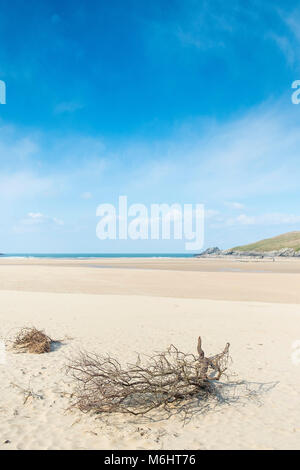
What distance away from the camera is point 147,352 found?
8.97 m

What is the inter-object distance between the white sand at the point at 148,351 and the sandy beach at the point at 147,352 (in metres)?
0.02

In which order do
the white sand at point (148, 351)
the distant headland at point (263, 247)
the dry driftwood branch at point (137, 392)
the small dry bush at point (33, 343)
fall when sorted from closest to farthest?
the white sand at point (148, 351), the dry driftwood branch at point (137, 392), the small dry bush at point (33, 343), the distant headland at point (263, 247)

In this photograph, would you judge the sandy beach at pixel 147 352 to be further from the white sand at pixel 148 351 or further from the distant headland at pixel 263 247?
the distant headland at pixel 263 247

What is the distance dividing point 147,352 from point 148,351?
3.9 inches

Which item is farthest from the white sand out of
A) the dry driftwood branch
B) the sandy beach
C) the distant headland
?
the distant headland

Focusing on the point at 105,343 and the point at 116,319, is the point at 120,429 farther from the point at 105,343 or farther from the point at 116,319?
the point at 116,319

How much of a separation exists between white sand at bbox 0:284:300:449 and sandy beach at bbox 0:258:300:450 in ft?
0.06

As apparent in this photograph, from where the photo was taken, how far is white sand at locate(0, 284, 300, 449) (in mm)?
4641

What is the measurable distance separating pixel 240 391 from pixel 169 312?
824cm

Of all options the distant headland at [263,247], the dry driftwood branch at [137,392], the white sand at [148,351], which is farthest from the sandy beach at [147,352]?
the distant headland at [263,247]

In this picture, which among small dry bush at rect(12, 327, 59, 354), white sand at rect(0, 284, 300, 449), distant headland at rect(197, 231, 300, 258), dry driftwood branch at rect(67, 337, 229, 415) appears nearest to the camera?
white sand at rect(0, 284, 300, 449)

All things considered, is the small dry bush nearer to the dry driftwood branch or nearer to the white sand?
the white sand

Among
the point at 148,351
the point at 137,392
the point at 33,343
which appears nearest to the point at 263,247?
the point at 148,351

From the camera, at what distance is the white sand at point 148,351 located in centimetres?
464
